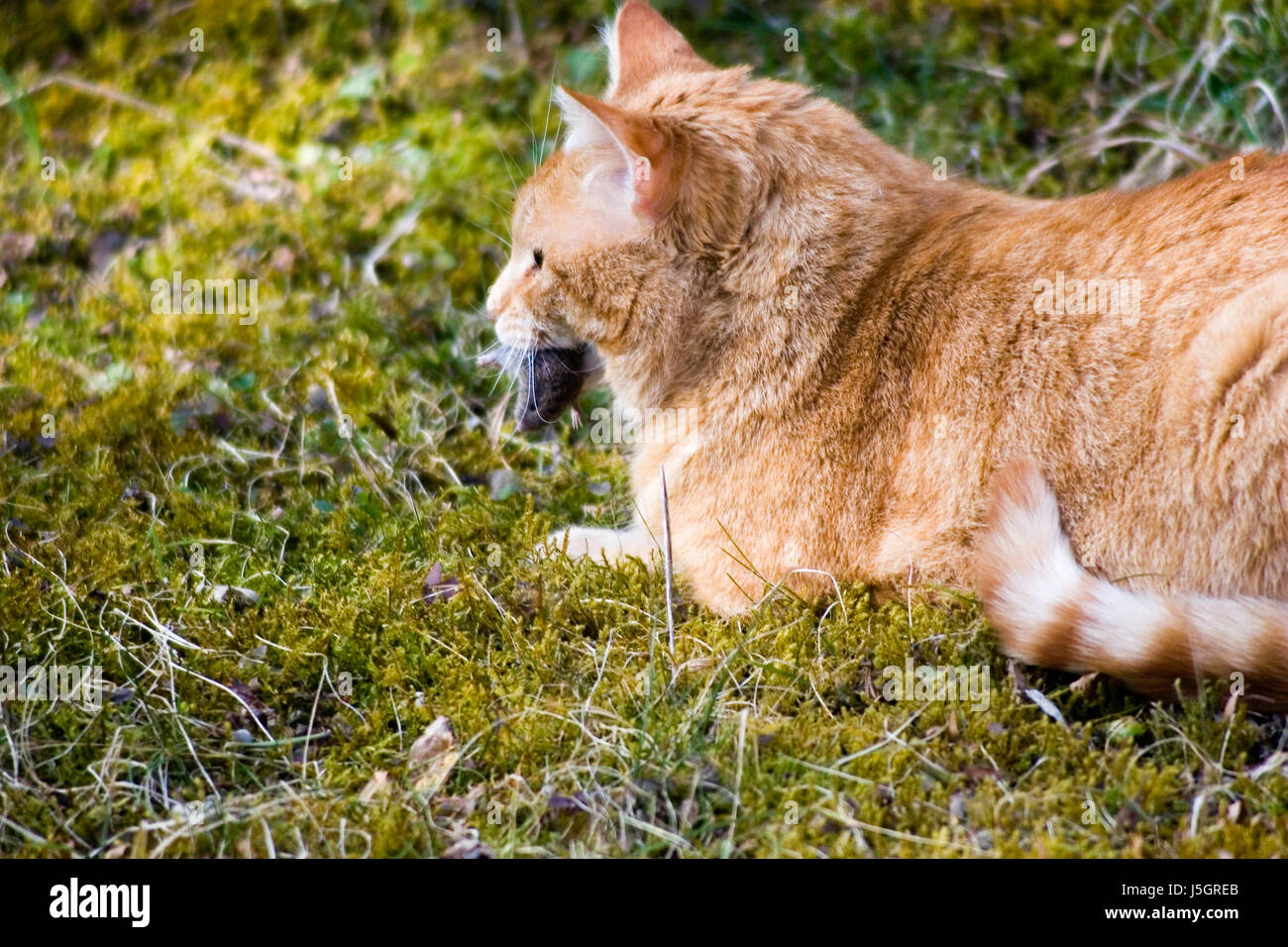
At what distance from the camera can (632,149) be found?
2.77 m

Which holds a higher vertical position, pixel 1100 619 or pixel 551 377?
pixel 551 377

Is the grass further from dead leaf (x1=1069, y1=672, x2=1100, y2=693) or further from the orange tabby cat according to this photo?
the orange tabby cat

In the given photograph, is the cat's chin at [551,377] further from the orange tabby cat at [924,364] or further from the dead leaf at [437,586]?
the dead leaf at [437,586]

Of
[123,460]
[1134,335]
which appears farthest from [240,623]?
[1134,335]

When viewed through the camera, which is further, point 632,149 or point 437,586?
point 437,586

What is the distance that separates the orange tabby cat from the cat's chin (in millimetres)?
17

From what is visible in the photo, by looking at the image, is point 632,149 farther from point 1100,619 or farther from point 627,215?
point 1100,619

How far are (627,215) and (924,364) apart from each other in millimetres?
767

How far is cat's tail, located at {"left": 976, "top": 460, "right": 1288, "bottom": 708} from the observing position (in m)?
2.48

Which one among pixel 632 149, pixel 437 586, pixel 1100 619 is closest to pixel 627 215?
pixel 632 149

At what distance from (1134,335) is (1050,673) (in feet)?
2.44

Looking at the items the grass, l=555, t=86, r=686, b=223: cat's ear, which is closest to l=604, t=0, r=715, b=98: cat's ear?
l=555, t=86, r=686, b=223: cat's ear

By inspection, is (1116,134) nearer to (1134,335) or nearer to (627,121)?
(1134,335)

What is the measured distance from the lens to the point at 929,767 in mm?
2494
